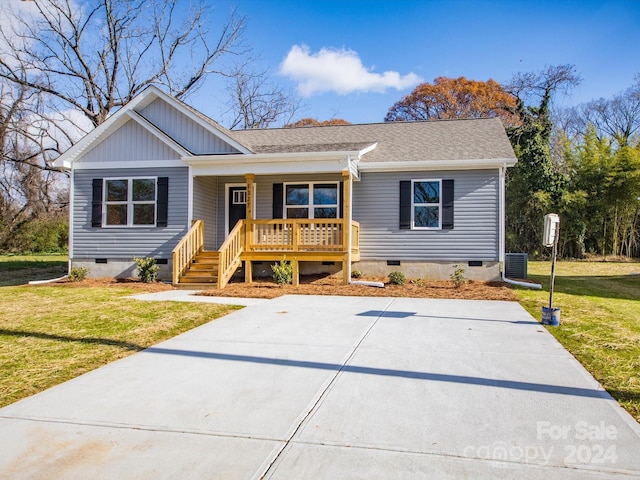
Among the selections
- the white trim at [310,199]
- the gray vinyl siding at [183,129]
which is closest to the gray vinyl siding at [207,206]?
the gray vinyl siding at [183,129]

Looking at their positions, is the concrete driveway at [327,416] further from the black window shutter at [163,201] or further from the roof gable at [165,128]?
the roof gable at [165,128]

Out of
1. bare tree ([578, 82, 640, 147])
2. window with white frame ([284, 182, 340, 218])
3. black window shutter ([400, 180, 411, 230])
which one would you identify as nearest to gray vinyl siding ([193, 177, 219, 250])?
window with white frame ([284, 182, 340, 218])

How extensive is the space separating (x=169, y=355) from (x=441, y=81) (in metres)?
31.8

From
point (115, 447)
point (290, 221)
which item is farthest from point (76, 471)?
point (290, 221)

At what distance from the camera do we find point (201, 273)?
38.4 ft

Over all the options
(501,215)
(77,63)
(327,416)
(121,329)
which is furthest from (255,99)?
(327,416)

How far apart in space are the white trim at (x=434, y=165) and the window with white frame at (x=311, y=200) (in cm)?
125

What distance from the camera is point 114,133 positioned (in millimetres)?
13188

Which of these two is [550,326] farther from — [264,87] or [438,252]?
[264,87]

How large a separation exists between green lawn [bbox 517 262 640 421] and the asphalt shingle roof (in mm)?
4112

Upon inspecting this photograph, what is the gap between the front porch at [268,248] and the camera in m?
11.5

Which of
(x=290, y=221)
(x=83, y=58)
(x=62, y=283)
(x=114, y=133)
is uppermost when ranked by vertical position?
(x=83, y=58)

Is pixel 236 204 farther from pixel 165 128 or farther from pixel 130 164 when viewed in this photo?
pixel 130 164
